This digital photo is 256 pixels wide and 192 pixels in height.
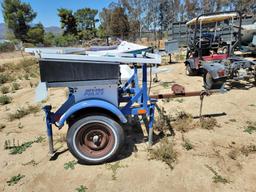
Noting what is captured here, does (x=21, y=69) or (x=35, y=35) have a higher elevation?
(x=35, y=35)

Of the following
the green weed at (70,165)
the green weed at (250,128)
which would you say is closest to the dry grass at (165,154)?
the green weed at (70,165)

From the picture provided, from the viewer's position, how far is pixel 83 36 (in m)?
36.0

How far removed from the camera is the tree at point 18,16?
31703mm

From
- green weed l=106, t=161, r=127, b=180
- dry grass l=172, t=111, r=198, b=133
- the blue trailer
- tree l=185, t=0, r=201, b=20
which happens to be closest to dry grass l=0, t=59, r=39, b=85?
dry grass l=172, t=111, r=198, b=133

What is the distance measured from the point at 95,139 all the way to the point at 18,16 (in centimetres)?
3501

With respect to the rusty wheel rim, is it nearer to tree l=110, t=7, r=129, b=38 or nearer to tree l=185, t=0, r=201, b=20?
tree l=110, t=7, r=129, b=38

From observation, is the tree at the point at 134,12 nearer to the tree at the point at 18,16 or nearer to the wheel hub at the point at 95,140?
the tree at the point at 18,16

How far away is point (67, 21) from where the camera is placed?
35812 mm

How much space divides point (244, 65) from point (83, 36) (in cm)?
3301

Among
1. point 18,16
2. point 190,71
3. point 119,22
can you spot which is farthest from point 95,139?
point 18,16

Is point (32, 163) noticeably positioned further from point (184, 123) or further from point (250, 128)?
point (250, 128)

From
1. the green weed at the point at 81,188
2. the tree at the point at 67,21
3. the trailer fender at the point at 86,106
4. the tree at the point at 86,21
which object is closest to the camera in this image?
the green weed at the point at 81,188

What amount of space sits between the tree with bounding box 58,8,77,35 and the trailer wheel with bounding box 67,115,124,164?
119 ft

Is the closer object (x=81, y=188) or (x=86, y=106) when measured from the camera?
(x=81, y=188)
